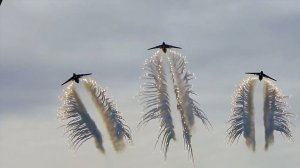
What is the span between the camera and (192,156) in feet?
373

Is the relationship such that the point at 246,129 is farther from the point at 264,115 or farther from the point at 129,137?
the point at 129,137

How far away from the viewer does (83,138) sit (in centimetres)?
11000

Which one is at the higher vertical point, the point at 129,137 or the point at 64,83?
the point at 64,83

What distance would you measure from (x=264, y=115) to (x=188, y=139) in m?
16.8

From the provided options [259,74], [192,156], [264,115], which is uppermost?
[259,74]

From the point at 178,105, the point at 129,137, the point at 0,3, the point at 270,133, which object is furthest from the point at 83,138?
the point at 0,3

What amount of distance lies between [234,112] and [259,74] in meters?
10.5

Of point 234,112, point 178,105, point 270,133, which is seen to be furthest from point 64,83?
point 270,133

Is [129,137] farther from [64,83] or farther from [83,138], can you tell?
[64,83]

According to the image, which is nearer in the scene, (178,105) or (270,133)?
(178,105)

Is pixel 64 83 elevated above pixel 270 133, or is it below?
above

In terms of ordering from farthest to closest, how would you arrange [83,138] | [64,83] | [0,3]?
[64,83]
[83,138]
[0,3]

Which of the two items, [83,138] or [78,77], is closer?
[83,138]

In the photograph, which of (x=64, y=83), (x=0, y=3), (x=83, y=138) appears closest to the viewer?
(x=0, y=3)
